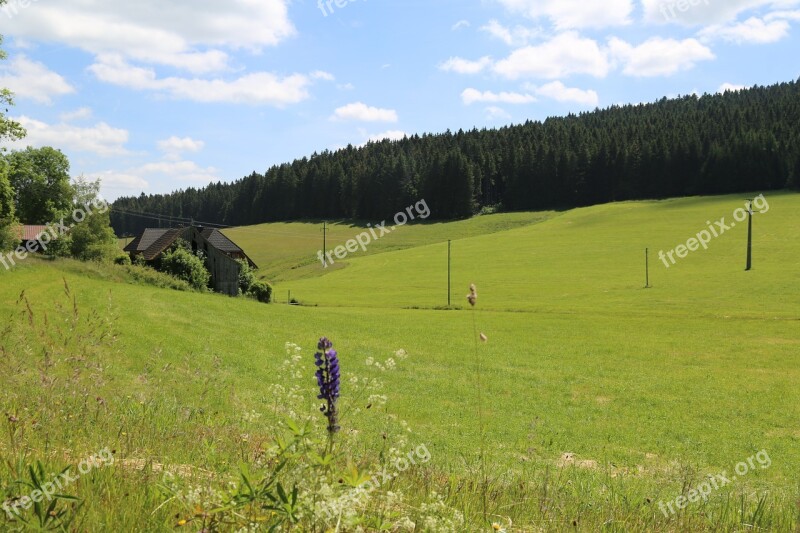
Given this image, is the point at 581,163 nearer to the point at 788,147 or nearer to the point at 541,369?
the point at 788,147

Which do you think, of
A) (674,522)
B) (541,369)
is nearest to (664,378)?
(541,369)

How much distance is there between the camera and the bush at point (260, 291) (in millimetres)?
58125

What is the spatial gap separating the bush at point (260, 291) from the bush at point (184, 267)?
6.28 m

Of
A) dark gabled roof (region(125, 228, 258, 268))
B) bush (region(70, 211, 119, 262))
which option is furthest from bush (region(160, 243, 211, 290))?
bush (region(70, 211, 119, 262))

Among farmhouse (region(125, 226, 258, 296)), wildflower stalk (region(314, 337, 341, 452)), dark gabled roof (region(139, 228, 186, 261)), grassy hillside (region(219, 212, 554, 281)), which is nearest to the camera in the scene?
wildflower stalk (region(314, 337, 341, 452))

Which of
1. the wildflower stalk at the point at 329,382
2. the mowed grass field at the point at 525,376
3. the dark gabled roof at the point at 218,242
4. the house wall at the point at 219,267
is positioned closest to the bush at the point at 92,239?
the house wall at the point at 219,267

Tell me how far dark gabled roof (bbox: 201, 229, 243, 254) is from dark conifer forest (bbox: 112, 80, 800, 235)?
238ft

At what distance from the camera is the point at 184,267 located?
51.6m

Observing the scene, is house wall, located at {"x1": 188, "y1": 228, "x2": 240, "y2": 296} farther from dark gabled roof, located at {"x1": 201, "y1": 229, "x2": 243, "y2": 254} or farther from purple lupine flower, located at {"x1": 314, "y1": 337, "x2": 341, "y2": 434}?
purple lupine flower, located at {"x1": 314, "y1": 337, "x2": 341, "y2": 434}

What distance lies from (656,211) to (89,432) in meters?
123

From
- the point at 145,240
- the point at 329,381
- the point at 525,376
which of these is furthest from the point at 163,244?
the point at 329,381

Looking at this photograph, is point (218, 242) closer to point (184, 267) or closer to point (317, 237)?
point (184, 267)

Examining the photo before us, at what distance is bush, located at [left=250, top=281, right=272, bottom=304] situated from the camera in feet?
191

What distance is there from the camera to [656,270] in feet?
240
